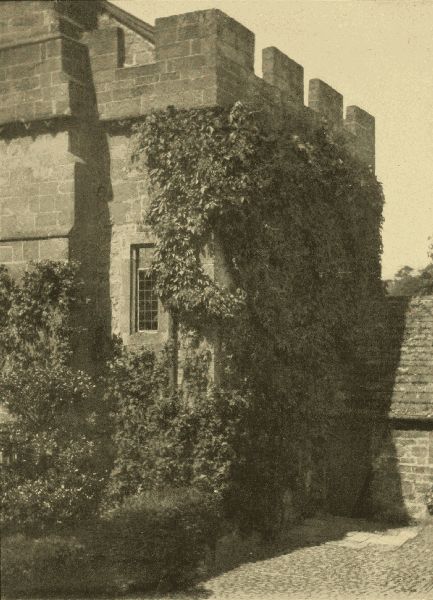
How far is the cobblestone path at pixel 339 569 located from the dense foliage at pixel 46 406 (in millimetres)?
2453

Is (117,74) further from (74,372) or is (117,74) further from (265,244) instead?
(74,372)

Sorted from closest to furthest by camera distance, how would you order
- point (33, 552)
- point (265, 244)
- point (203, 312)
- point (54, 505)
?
point (33, 552) < point (54, 505) < point (203, 312) < point (265, 244)

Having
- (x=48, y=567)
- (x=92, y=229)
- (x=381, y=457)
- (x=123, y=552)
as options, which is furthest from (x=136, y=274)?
(x=381, y=457)

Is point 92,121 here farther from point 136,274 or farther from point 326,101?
point 326,101

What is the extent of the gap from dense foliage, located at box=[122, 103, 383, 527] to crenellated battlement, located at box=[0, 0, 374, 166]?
1.50 feet

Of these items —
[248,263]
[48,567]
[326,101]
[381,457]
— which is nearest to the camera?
[48,567]

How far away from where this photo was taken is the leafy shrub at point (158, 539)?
1027cm

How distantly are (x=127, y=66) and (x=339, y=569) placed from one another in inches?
329

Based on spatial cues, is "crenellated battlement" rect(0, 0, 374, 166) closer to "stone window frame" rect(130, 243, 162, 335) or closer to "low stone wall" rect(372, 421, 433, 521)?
"stone window frame" rect(130, 243, 162, 335)

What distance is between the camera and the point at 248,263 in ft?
43.1

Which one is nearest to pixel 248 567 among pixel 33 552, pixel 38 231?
pixel 33 552

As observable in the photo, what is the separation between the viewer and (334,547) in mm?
13133

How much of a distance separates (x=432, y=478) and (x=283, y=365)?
3.73 metres

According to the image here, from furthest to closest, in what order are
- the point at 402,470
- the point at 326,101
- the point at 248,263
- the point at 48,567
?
the point at 326,101 → the point at 402,470 → the point at 248,263 → the point at 48,567
